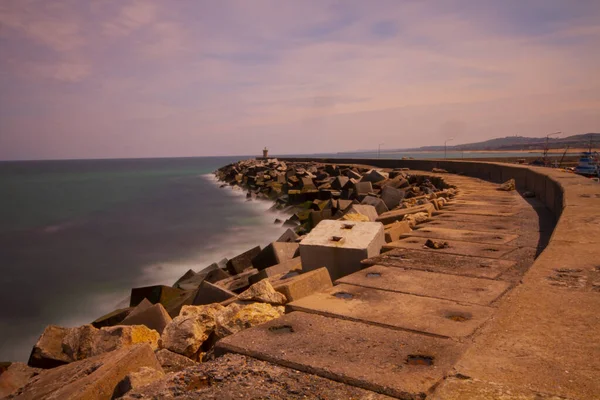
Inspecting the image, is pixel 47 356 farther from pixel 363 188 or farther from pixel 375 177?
pixel 375 177

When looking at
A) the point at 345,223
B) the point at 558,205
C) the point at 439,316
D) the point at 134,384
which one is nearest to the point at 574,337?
the point at 439,316

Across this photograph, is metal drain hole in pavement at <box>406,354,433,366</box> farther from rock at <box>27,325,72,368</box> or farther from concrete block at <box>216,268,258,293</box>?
concrete block at <box>216,268,258,293</box>

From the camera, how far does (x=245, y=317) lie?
2.43 m

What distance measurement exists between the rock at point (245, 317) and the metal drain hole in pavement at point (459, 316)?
953mm

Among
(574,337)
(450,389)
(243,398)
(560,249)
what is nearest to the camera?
(450,389)

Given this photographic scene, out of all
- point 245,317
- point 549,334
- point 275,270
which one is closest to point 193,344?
point 245,317

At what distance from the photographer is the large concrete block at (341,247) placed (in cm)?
348

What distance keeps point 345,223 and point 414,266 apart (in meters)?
1.05

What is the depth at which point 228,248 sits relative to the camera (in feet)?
40.9

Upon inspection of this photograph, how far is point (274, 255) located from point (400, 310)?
3537 mm

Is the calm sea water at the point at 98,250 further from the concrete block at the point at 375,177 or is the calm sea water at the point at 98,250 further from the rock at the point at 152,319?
the rock at the point at 152,319

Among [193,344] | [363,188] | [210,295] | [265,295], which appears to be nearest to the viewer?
[193,344]

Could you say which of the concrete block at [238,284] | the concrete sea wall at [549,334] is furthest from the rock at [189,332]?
the concrete block at [238,284]

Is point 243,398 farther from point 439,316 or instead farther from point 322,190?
point 322,190
